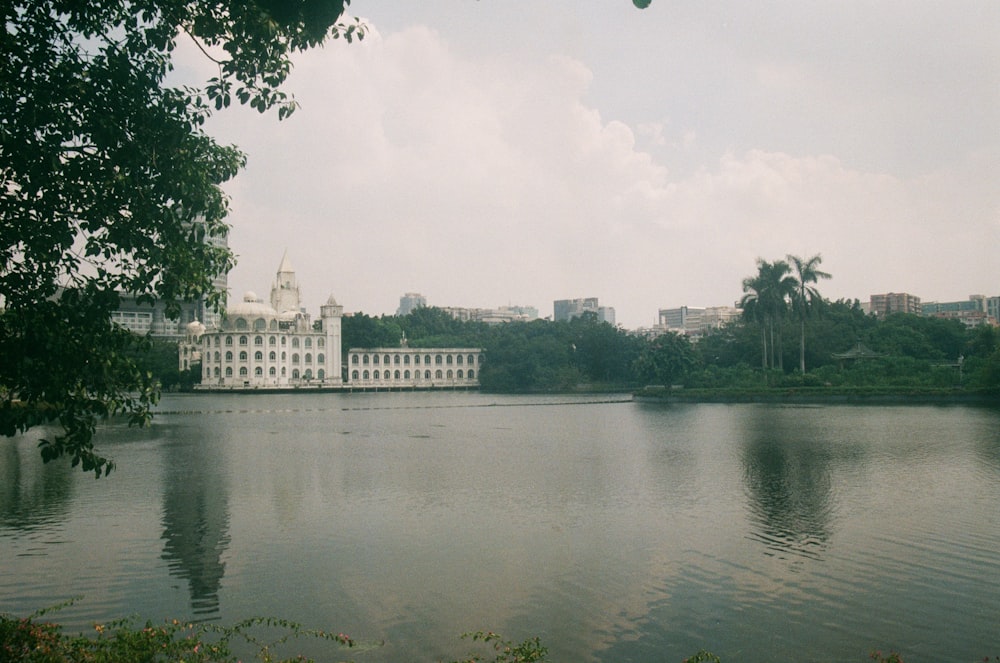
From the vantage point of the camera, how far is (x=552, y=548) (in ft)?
36.3

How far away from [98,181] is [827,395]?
44808mm

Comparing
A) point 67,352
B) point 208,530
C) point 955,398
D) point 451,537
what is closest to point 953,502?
point 451,537

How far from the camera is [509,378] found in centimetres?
9406

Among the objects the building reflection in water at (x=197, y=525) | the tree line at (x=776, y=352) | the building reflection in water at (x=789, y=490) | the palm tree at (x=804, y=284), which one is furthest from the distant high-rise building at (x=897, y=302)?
the building reflection in water at (x=197, y=525)

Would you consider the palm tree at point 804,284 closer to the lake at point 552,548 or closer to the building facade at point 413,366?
the lake at point 552,548

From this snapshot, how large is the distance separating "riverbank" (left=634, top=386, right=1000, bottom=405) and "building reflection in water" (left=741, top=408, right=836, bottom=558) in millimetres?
17339

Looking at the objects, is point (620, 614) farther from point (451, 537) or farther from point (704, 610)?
point (451, 537)

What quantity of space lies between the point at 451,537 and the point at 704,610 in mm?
4465

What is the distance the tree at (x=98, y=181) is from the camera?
637 centimetres

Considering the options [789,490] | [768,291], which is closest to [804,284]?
[768,291]

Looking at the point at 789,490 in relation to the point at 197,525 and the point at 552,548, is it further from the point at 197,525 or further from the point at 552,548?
the point at 197,525

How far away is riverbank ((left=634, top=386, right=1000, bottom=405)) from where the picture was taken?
131 feet

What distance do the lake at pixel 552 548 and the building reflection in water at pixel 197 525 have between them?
0.06 meters

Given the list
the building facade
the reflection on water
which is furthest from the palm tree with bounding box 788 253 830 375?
the building facade
